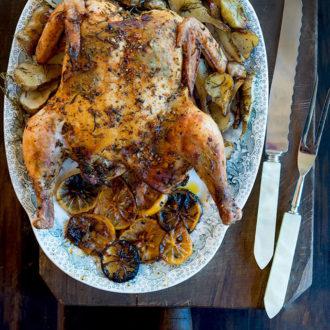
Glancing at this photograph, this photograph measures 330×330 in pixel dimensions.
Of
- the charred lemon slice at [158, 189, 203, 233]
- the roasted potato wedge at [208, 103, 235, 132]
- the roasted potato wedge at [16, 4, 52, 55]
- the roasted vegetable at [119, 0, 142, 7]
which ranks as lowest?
the charred lemon slice at [158, 189, 203, 233]

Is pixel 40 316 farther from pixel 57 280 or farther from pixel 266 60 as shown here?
pixel 266 60

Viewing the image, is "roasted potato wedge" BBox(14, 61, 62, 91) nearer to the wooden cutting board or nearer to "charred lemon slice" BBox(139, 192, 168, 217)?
"charred lemon slice" BBox(139, 192, 168, 217)

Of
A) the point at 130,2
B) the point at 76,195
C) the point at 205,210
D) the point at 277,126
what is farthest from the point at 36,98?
the point at 277,126

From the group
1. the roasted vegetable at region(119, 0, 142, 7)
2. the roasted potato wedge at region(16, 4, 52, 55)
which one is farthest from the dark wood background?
the roasted vegetable at region(119, 0, 142, 7)

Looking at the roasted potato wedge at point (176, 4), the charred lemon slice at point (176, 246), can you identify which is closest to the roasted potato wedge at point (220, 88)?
the roasted potato wedge at point (176, 4)

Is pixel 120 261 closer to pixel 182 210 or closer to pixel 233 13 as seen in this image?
pixel 182 210
